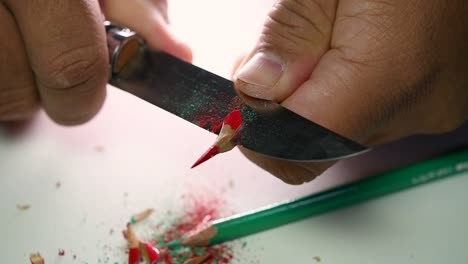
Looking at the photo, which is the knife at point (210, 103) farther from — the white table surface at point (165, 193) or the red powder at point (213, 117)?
the white table surface at point (165, 193)

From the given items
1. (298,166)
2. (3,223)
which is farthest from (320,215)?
(3,223)

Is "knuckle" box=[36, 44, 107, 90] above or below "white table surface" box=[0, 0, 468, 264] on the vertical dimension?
above

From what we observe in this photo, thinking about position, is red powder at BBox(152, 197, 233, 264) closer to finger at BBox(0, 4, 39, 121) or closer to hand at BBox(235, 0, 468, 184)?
hand at BBox(235, 0, 468, 184)

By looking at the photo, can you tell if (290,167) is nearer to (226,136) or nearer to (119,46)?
(226,136)

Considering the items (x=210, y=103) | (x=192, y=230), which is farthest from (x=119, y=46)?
(x=192, y=230)

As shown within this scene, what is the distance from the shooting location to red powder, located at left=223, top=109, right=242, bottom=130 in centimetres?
73

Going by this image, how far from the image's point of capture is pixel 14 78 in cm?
89

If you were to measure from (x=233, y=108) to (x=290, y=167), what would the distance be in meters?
0.13

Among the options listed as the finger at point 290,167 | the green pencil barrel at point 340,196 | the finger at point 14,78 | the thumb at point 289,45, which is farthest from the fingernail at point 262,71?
the finger at point 14,78

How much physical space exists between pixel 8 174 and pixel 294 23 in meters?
0.57

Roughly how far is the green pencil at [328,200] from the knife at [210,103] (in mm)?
185

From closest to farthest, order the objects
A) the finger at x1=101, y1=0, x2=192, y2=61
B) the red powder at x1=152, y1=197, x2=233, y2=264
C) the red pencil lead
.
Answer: the red pencil lead < the red powder at x1=152, y1=197, x2=233, y2=264 < the finger at x1=101, y1=0, x2=192, y2=61

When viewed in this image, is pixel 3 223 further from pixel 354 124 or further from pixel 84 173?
pixel 354 124

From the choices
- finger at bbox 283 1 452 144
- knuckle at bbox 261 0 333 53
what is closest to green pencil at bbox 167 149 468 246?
finger at bbox 283 1 452 144
